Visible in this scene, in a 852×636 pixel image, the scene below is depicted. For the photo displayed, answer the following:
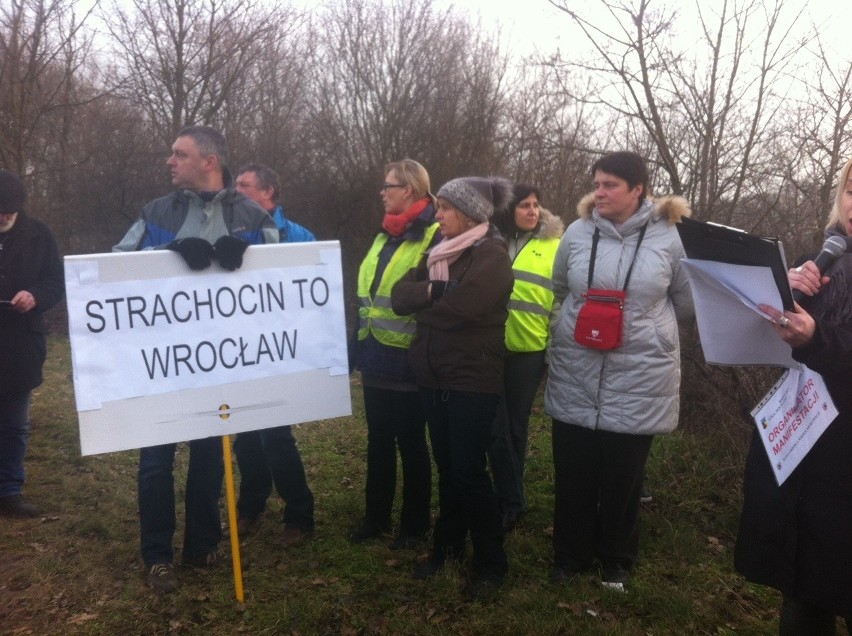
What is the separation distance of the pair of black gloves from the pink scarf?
0.97m

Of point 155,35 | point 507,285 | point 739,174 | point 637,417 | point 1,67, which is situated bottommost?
point 637,417

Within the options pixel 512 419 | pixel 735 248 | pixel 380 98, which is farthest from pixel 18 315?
pixel 380 98

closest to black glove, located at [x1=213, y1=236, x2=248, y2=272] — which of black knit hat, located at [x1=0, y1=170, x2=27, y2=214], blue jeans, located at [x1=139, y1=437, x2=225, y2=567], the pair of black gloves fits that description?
the pair of black gloves

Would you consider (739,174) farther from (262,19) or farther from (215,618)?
(262,19)

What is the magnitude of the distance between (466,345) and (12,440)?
11.0 feet

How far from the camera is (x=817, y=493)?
8.61 feet

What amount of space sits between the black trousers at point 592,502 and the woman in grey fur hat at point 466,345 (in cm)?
40

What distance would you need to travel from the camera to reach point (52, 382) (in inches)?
380

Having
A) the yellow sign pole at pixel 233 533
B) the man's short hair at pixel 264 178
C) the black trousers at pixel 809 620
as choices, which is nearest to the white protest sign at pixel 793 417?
the black trousers at pixel 809 620

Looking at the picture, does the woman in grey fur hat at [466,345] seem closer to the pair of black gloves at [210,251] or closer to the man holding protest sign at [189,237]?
the pair of black gloves at [210,251]

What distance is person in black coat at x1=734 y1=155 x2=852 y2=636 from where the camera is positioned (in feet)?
8.10

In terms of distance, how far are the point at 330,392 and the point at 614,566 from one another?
1.80 meters

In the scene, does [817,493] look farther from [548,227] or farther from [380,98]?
[380,98]

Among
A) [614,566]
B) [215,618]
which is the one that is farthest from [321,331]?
[614,566]
